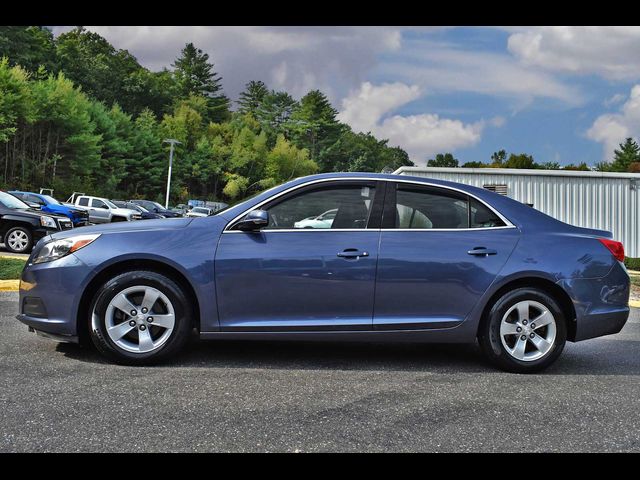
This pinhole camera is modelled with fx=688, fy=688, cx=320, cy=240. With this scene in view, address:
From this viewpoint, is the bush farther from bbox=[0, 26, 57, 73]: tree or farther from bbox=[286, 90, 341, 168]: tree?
bbox=[286, 90, 341, 168]: tree

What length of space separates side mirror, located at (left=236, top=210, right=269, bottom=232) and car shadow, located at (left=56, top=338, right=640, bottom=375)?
1112 millimetres

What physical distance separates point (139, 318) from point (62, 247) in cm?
87

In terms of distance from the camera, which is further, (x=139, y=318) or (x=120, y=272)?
(x=120, y=272)

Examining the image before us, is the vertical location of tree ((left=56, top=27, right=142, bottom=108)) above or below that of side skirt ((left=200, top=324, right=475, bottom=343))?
above

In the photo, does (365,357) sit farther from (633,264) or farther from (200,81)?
(200,81)

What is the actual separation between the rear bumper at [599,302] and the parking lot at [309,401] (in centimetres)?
38

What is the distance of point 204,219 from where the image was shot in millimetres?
5590

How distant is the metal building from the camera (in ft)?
84.0

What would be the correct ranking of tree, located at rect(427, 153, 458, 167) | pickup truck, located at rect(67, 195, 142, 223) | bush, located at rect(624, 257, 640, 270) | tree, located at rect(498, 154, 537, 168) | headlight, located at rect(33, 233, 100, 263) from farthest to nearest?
tree, located at rect(427, 153, 458, 167), tree, located at rect(498, 154, 537, 168), pickup truck, located at rect(67, 195, 142, 223), bush, located at rect(624, 257, 640, 270), headlight, located at rect(33, 233, 100, 263)

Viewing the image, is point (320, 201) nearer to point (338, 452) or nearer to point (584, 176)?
point (338, 452)

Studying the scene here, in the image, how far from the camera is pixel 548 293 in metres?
5.62

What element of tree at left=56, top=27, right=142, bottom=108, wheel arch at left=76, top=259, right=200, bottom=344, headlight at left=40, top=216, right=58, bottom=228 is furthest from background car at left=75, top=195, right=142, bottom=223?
tree at left=56, top=27, right=142, bottom=108

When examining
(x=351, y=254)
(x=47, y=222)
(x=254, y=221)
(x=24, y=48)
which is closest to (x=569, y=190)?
(x=47, y=222)

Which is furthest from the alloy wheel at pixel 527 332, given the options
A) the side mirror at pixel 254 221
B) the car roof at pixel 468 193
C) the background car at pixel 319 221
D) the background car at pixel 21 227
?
the background car at pixel 21 227
